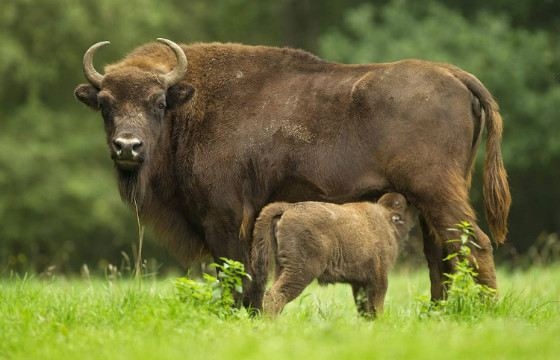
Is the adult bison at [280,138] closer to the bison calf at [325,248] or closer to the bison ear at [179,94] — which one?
the bison ear at [179,94]

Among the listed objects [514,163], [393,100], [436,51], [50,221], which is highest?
[393,100]

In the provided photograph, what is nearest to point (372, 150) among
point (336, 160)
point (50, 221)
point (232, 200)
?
point (336, 160)

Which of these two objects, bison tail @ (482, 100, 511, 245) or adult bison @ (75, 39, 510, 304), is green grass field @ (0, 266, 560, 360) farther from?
adult bison @ (75, 39, 510, 304)

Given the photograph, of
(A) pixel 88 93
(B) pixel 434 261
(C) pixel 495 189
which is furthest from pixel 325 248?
(A) pixel 88 93

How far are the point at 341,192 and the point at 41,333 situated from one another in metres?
3.21

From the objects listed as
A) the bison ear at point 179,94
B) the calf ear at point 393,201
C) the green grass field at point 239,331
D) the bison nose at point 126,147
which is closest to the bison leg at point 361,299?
the green grass field at point 239,331

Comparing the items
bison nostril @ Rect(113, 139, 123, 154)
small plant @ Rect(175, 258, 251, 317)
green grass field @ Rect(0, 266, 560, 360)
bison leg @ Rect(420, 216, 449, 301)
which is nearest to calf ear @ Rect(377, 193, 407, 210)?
bison leg @ Rect(420, 216, 449, 301)

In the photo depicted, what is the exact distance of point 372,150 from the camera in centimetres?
875

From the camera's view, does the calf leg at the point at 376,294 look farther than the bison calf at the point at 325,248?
Yes

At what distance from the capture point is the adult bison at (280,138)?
858 cm

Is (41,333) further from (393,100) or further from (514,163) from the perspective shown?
(514,163)

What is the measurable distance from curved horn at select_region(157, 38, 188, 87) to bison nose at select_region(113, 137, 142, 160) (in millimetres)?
808

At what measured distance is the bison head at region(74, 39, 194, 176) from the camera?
29.9 ft

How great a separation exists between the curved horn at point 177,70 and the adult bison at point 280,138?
0.04ft
